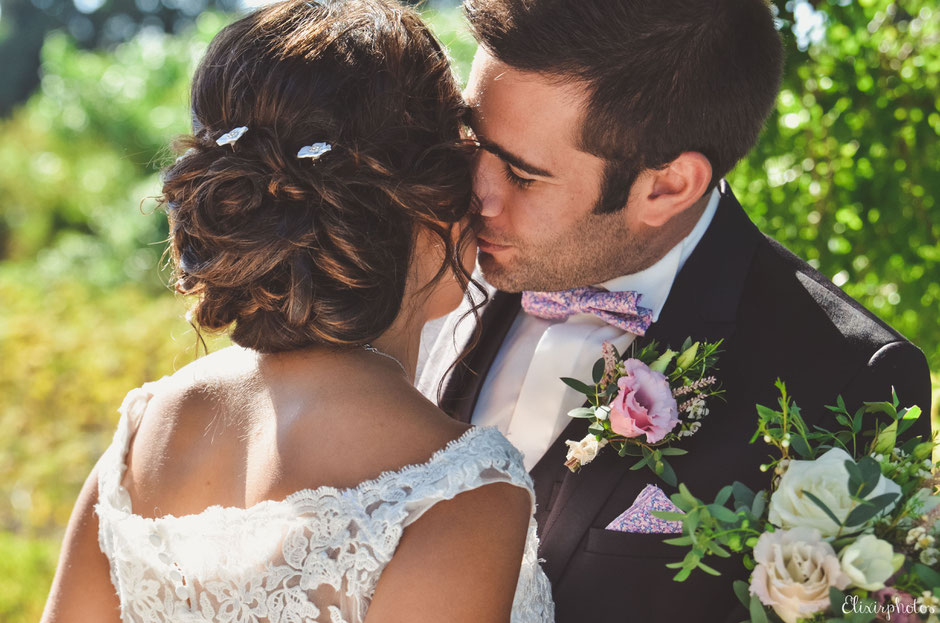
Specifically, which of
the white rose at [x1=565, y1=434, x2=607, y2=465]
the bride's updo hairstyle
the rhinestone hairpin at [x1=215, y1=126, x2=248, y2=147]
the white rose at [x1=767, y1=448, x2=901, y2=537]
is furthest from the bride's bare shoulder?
the white rose at [x1=767, y1=448, x2=901, y2=537]

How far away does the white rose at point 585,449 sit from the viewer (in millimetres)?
2195

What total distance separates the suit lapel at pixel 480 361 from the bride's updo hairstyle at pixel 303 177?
2.74 ft

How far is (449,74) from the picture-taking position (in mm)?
2127

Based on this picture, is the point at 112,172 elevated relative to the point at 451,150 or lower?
lower

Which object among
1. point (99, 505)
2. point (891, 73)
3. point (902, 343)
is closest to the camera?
point (99, 505)

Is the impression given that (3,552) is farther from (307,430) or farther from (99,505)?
(307,430)

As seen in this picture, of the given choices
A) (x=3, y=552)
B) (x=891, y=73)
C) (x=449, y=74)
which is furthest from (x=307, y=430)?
(x=3, y=552)

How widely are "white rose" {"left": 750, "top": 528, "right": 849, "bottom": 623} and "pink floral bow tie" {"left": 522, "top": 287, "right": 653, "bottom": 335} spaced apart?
3.07 ft

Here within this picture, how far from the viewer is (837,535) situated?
1.66 meters

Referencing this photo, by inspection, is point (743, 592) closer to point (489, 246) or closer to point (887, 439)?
point (887, 439)

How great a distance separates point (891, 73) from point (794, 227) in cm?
64

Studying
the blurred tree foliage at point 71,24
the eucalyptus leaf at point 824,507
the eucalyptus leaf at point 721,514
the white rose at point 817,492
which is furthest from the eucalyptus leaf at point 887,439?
the blurred tree foliage at point 71,24

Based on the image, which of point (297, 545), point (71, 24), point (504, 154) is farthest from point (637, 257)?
point (71, 24)

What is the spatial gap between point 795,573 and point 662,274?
1155mm
